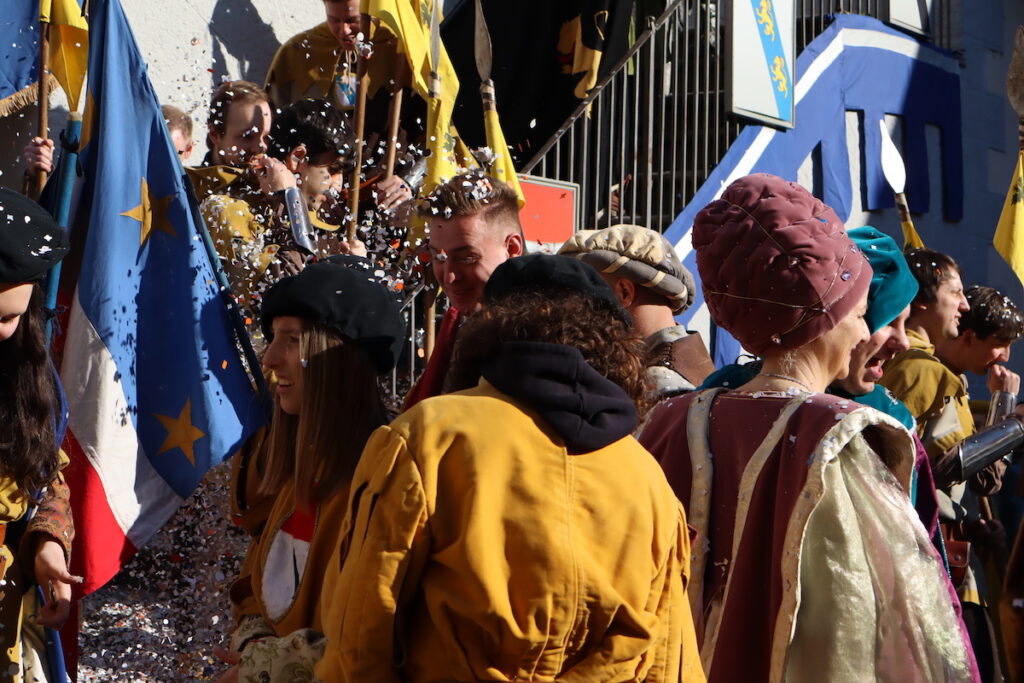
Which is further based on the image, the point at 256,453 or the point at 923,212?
the point at 923,212

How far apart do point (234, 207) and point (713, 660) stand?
2691 millimetres

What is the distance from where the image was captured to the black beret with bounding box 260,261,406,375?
2.88 metres

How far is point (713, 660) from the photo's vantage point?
2514 mm

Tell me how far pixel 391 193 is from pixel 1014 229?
4.11 m

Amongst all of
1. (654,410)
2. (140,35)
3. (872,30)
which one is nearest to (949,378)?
(654,410)

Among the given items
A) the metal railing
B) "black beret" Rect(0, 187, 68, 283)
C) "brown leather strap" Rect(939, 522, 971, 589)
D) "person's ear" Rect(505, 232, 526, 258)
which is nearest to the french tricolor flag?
"black beret" Rect(0, 187, 68, 283)

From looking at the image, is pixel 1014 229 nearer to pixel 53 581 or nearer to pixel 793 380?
pixel 793 380

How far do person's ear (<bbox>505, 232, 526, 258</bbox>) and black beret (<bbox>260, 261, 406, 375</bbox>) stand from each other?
703 mm

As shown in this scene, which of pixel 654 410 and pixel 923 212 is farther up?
pixel 654 410

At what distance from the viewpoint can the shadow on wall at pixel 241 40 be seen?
700 cm

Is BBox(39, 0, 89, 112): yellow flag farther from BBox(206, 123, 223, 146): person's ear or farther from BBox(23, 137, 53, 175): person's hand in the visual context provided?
BBox(206, 123, 223, 146): person's ear

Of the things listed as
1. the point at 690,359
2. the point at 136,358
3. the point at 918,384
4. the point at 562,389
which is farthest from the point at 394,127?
the point at 562,389

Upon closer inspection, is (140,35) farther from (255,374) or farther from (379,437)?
(379,437)

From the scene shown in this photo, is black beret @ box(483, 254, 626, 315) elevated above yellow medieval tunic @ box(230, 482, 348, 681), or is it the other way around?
black beret @ box(483, 254, 626, 315)
